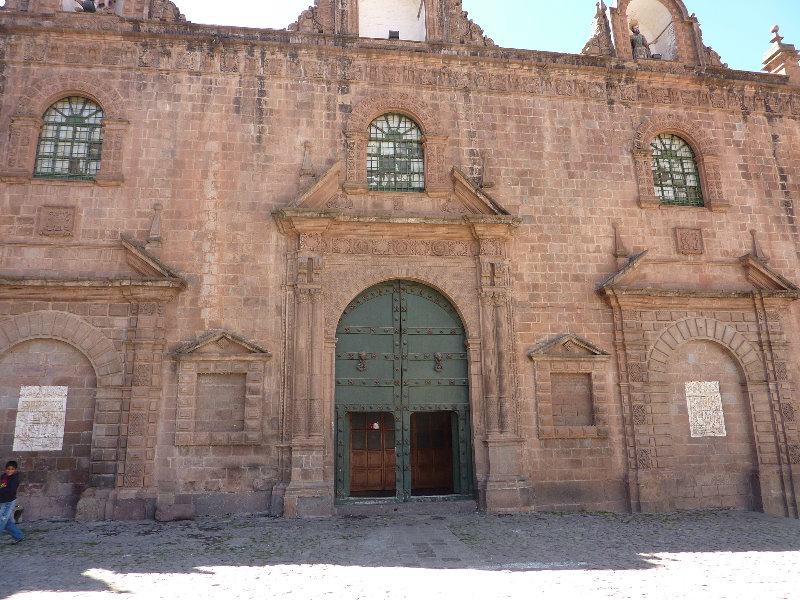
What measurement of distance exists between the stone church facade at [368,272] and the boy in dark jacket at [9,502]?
1.29 metres

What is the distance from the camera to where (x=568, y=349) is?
1071 cm

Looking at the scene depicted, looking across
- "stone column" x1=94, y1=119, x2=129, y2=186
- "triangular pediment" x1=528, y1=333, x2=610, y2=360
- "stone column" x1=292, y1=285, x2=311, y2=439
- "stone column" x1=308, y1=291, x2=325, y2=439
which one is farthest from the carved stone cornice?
"triangular pediment" x1=528, y1=333, x2=610, y2=360

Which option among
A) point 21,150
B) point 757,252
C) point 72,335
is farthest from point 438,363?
point 21,150

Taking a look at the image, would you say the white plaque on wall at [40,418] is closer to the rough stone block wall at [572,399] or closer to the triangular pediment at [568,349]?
the triangular pediment at [568,349]

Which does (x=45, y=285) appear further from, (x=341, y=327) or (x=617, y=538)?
(x=617, y=538)

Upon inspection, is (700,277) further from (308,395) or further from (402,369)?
(308,395)

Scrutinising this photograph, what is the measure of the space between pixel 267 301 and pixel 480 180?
4.90 metres

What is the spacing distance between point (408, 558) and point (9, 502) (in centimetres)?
566

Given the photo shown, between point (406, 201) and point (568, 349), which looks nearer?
point (568, 349)

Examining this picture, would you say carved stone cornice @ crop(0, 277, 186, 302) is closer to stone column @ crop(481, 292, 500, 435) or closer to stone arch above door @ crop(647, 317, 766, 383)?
stone column @ crop(481, 292, 500, 435)

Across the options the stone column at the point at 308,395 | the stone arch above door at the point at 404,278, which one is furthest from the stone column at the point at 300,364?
the stone arch above door at the point at 404,278

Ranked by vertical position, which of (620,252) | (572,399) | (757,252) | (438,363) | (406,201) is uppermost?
(406,201)

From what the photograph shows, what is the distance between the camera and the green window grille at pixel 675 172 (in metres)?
12.1

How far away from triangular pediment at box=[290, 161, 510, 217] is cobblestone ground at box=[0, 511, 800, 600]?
5658mm
